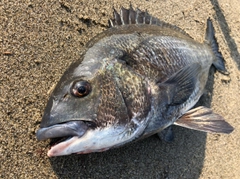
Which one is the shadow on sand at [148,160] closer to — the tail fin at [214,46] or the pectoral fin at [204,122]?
the tail fin at [214,46]

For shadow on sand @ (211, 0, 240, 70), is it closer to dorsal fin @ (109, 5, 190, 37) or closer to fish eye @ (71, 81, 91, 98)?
dorsal fin @ (109, 5, 190, 37)

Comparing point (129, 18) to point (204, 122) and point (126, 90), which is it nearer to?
point (126, 90)

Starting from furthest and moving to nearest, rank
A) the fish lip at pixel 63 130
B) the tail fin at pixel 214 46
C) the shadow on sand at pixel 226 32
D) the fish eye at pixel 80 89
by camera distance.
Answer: the shadow on sand at pixel 226 32
the tail fin at pixel 214 46
the fish eye at pixel 80 89
the fish lip at pixel 63 130

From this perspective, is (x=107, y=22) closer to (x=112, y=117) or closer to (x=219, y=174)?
(x=112, y=117)

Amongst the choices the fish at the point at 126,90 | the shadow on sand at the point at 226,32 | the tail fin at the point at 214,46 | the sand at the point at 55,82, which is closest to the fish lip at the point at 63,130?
the fish at the point at 126,90

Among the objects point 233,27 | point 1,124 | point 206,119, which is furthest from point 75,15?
point 233,27

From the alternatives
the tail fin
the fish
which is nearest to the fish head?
the fish

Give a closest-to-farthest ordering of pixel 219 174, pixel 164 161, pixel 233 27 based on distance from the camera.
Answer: pixel 164 161 → pixel 219 174 → pixel 233 27
